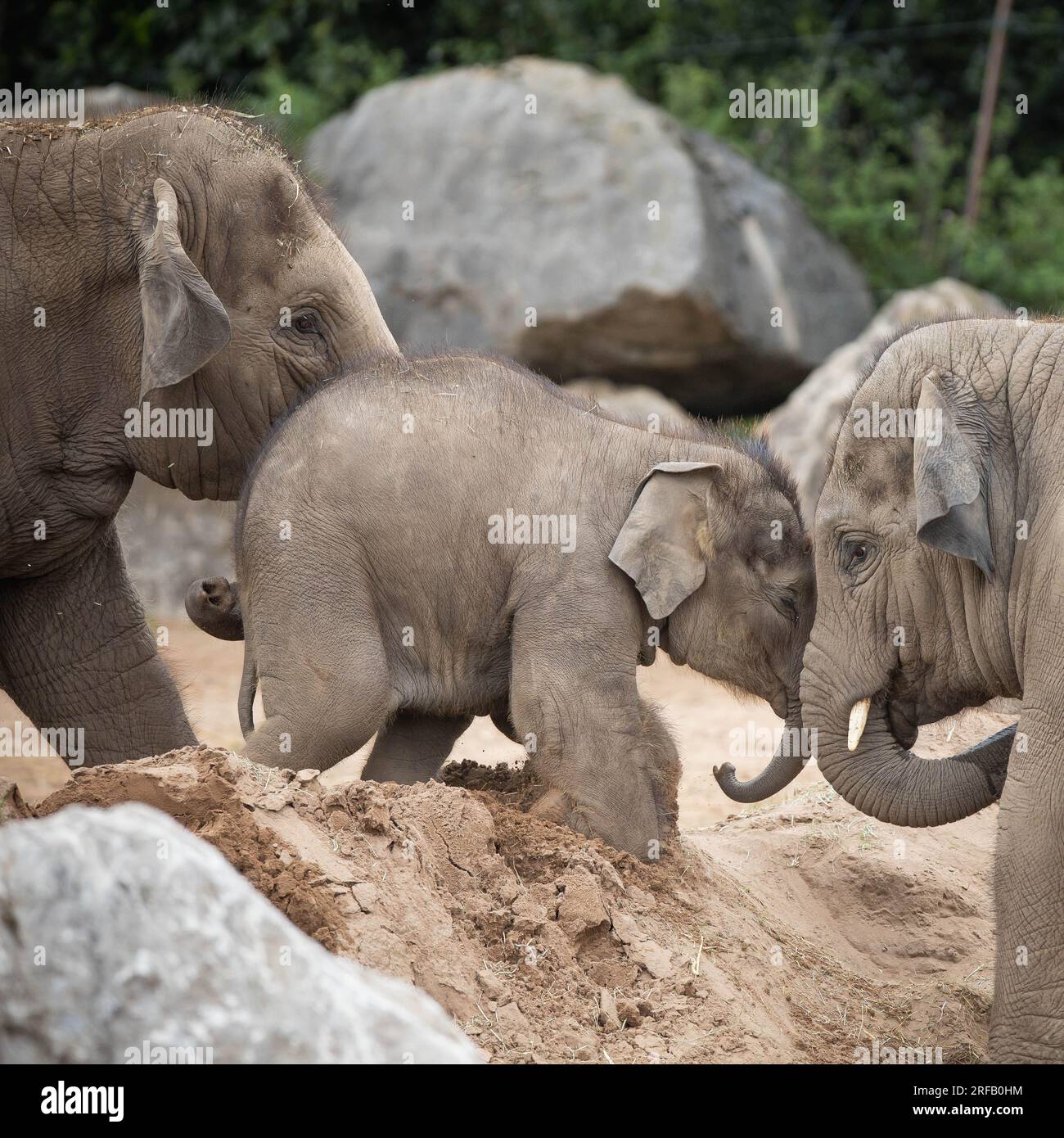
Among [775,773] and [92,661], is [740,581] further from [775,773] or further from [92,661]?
[92,661]

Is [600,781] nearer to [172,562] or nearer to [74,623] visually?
[74,623]

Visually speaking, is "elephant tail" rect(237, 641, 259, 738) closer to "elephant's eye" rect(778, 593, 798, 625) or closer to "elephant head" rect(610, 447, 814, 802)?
"elephant head" rect(610, 447, 814, 802)

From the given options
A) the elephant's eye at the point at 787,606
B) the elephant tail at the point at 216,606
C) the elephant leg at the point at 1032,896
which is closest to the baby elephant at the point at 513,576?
the elephant's eye at the point at 787,606

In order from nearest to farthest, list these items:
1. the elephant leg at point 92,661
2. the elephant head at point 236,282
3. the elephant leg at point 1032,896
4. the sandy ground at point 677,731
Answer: the elephant leg at point 1032,896
the elephant head at point 236,282
the elephant leg at point 92,661
the sandy ground at point 677,731

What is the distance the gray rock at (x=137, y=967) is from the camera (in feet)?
9.73

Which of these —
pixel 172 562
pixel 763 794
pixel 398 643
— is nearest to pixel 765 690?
pixel 763 794

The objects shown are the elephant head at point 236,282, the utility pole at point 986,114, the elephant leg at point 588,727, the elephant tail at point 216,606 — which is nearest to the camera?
the elephant leg at point 588,727

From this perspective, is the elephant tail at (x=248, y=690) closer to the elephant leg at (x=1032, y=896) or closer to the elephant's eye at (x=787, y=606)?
the elephant's eye at (x=787, y=606)

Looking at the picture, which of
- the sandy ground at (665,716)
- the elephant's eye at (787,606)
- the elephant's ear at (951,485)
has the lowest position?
the sandy ground at (665,716)

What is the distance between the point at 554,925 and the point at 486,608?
139 cm

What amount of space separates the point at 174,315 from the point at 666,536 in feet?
6.20

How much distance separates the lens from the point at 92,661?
6852 millimetres

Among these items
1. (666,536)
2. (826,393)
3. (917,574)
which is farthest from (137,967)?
(826,393)

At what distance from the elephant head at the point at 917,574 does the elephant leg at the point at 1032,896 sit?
486 millimetres
